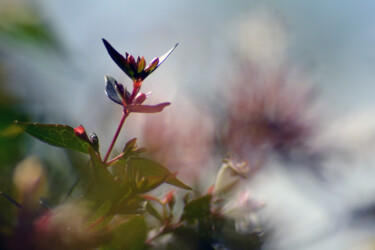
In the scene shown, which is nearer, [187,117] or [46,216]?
[46,216]

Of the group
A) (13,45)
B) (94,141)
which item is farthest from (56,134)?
(13,45)

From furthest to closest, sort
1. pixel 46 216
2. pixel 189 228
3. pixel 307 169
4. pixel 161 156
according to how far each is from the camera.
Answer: pixel 307 169 → pixel 161 156 → pixel 189 228 → pixel 46 216

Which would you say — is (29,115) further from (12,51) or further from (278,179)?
(278,179)

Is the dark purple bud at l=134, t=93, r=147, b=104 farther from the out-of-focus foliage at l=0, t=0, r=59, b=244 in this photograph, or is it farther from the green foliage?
the out-of-focus foliage at l=0, t=0, r=59, b=244

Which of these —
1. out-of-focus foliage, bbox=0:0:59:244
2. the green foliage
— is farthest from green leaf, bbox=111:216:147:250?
out-of-focus foliage, bbox=0:0:59:244

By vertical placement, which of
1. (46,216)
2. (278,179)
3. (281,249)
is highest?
(278,179)

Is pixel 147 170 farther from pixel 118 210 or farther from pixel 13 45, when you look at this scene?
pixel 13 45

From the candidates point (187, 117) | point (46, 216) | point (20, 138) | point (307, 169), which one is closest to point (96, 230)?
point (46, 216)

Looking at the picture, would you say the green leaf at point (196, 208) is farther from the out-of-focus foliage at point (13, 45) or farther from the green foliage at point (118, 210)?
the out-of-focus foliage at point (13, 45)
